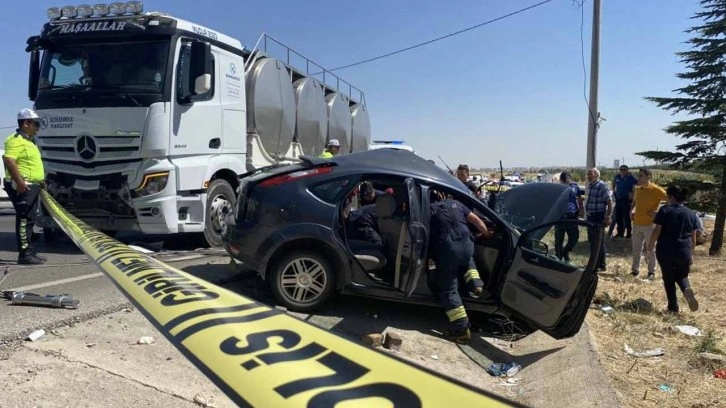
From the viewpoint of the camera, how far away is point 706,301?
7238 millimetres

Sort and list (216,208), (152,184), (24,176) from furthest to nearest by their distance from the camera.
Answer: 1. (216,208)
2. (152,184)
3. (24,176)

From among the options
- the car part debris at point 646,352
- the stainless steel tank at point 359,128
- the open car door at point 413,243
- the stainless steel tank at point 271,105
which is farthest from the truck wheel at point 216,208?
the stainless steel tank at point 359,128

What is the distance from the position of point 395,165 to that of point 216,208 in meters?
3.52

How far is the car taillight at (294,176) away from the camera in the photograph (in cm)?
512

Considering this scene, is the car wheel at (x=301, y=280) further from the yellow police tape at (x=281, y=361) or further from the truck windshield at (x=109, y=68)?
the truck windshield at (x=109, y=68)

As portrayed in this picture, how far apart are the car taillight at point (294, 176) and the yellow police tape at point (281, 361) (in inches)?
115

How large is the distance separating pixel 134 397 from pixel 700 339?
510 centimetres

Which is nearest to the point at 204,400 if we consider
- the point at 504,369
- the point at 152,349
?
the point at 152,349

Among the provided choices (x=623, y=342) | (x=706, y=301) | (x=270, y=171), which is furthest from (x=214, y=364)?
(x=706, y=301)

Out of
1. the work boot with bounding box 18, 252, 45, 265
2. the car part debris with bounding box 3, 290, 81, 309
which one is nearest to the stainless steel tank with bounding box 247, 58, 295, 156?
the work boot with bounding box 18, 252, 45, 265

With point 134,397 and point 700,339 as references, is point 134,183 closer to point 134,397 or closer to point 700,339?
point 134,397

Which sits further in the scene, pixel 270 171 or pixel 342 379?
pixel 270 171

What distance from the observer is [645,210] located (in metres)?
8.09

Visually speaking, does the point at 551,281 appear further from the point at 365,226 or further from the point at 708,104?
the point at 708,104
